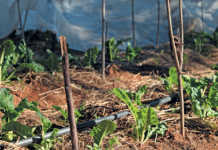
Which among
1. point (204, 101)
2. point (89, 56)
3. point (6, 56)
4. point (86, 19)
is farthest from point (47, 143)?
point (86, 19)

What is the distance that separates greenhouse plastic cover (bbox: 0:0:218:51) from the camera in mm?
6160

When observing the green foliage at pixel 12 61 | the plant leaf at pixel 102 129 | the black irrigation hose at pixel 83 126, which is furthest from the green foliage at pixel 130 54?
the plant leaf at pixel 102 129

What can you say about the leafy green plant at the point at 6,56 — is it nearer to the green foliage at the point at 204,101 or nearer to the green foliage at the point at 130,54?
the green foliage at the point at 130,54

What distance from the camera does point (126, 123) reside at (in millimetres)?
1747

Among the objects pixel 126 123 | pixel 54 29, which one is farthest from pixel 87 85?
pixel 54 29

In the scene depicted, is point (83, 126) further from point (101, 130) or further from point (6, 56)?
point (6, 56)

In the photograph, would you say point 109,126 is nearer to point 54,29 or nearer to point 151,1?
point 54,29

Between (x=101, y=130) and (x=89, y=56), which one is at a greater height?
(x=89, y=56)

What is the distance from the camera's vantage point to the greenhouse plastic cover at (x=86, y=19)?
20.2ft

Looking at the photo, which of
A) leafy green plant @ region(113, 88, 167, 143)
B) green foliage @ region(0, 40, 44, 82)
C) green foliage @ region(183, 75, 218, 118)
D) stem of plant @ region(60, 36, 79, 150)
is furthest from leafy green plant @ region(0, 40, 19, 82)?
stem of plant @ region(60, 36, 79, 150)

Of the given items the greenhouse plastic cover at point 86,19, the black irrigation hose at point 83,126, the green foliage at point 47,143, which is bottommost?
the green foliage at point 47,143

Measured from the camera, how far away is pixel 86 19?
23.7ft

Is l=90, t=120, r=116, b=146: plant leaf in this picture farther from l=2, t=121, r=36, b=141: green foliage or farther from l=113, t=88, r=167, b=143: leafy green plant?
l=2, t=121, r=36, b=141: green foliage

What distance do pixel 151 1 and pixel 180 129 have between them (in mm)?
6784
